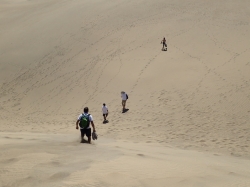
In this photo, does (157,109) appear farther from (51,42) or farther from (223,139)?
(51,42)

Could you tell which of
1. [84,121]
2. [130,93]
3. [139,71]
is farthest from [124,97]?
[84,121]

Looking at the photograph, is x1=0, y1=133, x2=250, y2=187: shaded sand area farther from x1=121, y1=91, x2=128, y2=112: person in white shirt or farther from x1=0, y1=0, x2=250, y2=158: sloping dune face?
x1=121, y1=91, x2=128, y2=112: person in white shirt

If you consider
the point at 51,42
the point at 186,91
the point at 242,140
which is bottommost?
the point at 242,140

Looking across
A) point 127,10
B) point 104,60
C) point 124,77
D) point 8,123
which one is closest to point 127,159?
point 8,123

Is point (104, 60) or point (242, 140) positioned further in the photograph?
point (104, 60)

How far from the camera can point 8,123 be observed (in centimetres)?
1372

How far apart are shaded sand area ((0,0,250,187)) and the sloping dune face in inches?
2.8

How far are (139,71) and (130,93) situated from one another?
262 centimetres

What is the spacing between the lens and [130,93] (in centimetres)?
1566

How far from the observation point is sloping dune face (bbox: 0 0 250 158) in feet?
39.4

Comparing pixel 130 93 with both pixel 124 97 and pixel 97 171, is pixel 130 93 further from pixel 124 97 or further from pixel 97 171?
pixel 97 171

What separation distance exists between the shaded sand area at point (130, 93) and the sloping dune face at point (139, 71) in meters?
0.07

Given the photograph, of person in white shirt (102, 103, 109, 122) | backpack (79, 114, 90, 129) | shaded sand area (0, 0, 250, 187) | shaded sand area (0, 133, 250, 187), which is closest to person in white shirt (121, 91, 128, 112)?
shaded sand area (0, 0, 250, 187)

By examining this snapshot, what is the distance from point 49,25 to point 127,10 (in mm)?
7498
